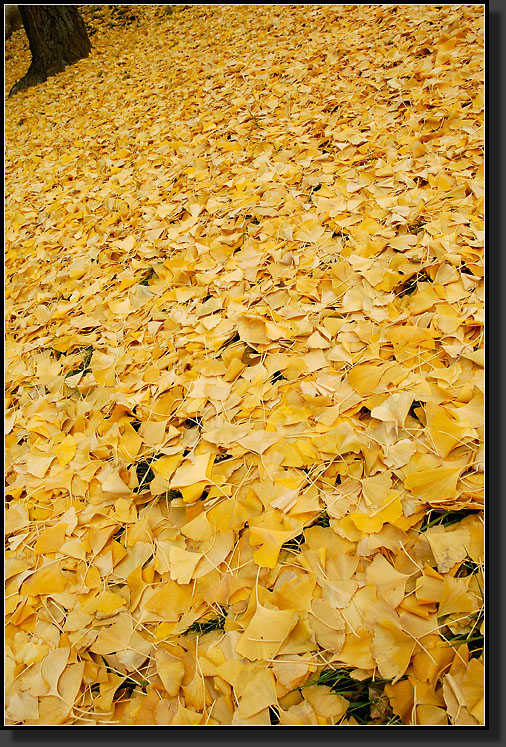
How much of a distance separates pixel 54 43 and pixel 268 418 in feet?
8.95

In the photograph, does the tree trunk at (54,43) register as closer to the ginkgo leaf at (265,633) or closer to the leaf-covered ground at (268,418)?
the leaf-covered ground at (268,418)

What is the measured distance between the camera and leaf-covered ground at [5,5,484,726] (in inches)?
21.6

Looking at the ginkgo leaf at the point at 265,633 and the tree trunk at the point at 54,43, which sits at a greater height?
the tree trunk at the point at 54,43

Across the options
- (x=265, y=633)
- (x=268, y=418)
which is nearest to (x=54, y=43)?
(x=268, y=418)

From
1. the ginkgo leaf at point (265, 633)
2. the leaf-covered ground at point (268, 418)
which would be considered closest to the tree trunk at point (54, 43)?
the leaf-covered ground at point (268, 418)

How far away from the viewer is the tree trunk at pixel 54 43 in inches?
97.3

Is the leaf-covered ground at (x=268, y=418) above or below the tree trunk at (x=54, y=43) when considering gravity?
below

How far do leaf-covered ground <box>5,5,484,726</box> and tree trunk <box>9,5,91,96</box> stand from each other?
1.47 m

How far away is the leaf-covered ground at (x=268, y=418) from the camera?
55 cm

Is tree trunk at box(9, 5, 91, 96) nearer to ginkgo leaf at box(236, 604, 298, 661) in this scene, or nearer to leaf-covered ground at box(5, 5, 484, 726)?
leaf-covered ground at box(5, 5, 484, 726)

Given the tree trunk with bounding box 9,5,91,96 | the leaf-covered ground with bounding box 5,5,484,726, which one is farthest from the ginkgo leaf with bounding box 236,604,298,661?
the tree trunk with bounding box 9,5,91,96

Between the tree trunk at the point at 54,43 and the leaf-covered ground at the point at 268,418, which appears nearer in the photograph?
the leaf-covered ground at the point at 268,418

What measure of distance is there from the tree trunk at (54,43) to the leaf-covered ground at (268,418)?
147cm

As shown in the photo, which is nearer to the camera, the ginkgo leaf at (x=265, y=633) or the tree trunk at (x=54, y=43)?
the ginkgo leaf at (x=265, y=633)
